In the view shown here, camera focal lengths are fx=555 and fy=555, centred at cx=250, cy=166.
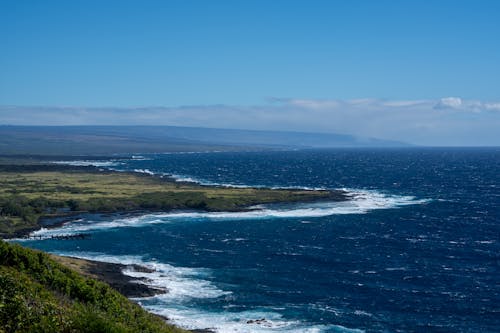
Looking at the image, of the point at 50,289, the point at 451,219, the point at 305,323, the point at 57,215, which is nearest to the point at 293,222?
the point at 451,219

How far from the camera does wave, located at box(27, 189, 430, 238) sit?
99000 mm

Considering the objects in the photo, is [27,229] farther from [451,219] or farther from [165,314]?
[451,219]

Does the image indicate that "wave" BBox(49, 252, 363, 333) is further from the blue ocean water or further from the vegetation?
the vegetation

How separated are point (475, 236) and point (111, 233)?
58058mm

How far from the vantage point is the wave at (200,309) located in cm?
4647

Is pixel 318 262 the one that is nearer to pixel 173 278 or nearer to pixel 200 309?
pixel 173 278

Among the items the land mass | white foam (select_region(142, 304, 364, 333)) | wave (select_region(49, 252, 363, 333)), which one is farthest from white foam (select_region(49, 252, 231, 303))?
white foam (select_region(142, 304, 364, 333))

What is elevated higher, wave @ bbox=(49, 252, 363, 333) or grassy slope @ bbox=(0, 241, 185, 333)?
grassy slope @ bbox=(0, 241, 185, 333)

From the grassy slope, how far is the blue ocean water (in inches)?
642

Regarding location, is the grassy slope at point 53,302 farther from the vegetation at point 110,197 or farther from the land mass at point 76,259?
the vegetation at point 110,197

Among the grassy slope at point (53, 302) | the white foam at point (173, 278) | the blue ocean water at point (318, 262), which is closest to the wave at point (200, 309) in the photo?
the white foam at point (173, 278)

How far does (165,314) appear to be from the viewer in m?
49.2

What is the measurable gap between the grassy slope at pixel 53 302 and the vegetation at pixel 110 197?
61776 millimetres

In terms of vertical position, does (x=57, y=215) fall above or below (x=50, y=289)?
below
